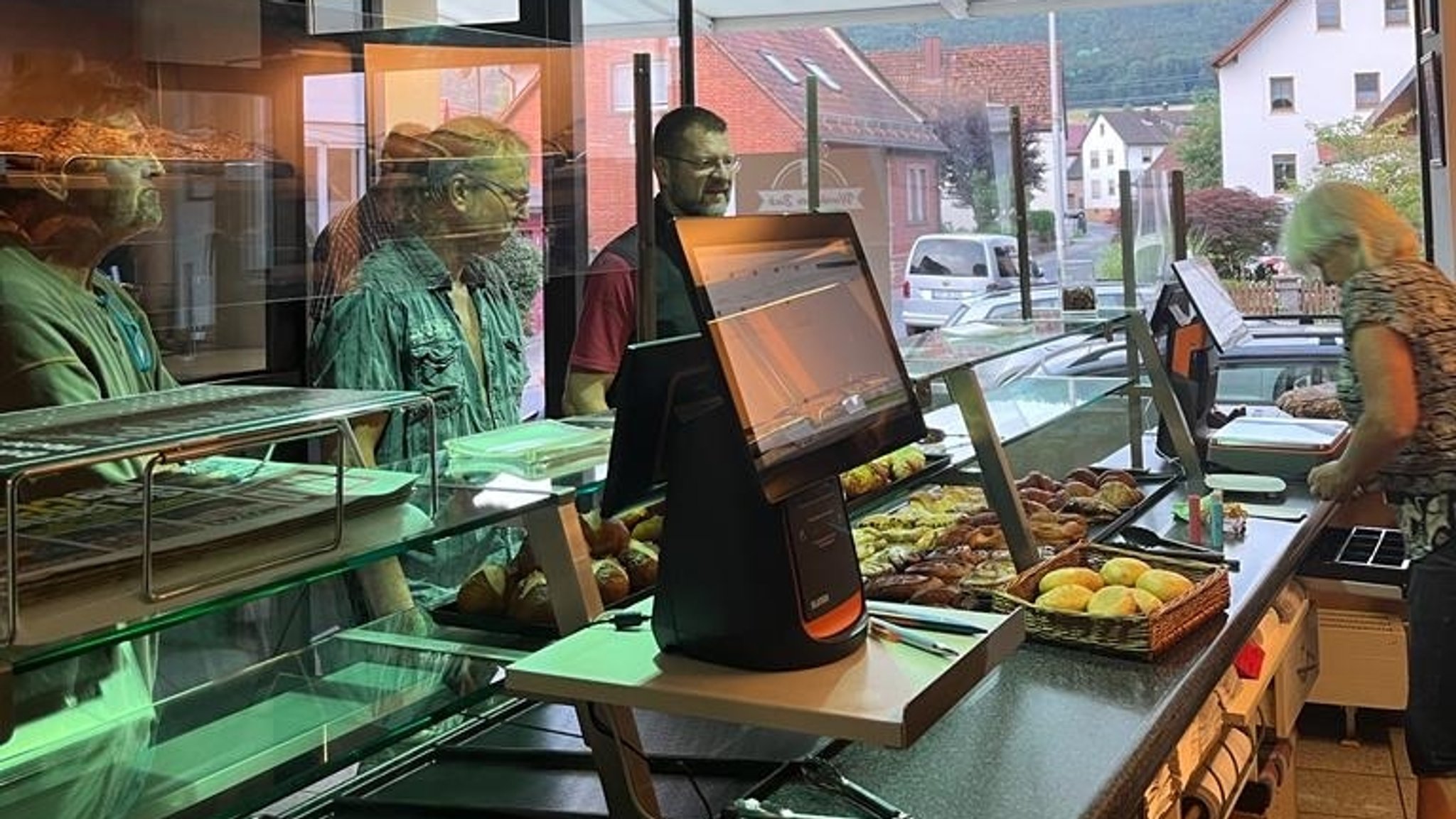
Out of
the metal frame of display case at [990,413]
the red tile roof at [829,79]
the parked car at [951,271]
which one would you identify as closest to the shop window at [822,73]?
the red tile roof at [829,79]

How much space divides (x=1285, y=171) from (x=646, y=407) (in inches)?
177

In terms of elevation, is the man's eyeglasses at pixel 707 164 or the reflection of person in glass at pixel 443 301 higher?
the man's eyeglasses at pixel 707 164

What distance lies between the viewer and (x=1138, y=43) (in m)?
5.22

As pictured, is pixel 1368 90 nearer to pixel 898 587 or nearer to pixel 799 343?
pixel 898 587

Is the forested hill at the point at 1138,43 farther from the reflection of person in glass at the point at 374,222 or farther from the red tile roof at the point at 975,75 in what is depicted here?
the reflection of person in glass at the point at 374,222

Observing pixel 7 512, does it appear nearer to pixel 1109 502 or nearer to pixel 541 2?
pixel 1109 502

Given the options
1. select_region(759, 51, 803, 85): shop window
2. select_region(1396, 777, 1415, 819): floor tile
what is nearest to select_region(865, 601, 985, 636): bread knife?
select_region(1396, 777, 1415, 819): floor tile

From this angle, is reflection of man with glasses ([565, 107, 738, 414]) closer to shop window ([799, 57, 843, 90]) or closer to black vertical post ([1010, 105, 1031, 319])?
black vertical post ([1010, 105, 1031, 319])

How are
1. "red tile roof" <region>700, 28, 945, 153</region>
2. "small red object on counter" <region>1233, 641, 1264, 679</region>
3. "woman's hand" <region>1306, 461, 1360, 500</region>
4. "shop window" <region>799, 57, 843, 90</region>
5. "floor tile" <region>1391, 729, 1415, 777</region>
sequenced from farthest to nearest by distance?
"shop window" <region>799, 57, 843, 90</region> < "red tile roof" <region>700, 28, 945, 153</region> < "floor tile" <region>1391, 729, 1415, 777</region> < "woman's hand" <region>1306, 461, 1360, 500</region> < "small red object on counter" <region>1233, 641, 1264, 679</region>

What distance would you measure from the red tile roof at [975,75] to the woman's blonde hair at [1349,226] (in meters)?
2.15

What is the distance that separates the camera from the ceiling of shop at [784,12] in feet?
17.0

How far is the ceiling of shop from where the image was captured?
5176 millimetres

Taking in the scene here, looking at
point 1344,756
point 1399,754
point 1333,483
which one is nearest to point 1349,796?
point 1344,756

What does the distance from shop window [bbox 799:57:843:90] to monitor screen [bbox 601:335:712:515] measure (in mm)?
4590
